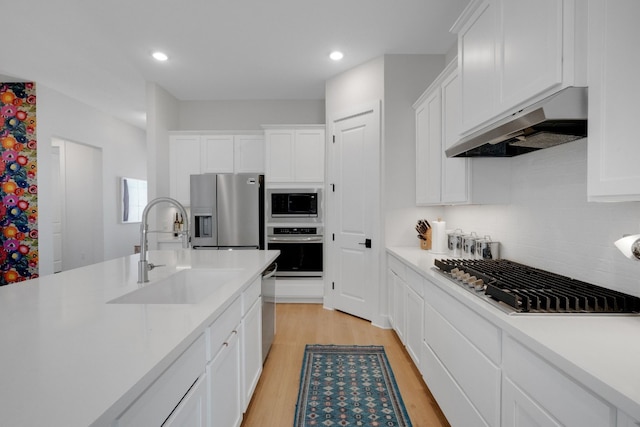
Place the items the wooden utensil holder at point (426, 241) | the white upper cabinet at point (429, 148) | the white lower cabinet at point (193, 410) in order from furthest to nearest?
the wooden utensil holder at point (426, 241) → the white upper cabinet at point (429, 148) → the white lower cabinet at point (193, 410)

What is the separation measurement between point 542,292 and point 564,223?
58 centimetres

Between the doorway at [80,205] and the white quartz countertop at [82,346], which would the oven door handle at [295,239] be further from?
the doorway at [80,205]

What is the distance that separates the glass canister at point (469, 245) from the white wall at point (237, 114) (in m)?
3.07

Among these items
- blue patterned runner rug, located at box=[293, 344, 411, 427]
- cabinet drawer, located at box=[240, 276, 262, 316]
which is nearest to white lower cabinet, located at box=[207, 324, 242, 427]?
cabinet drawer, located at box=[240, 276, 262, 316]

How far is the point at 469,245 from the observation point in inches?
99.4

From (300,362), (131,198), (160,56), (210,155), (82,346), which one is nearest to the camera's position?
(82,346)

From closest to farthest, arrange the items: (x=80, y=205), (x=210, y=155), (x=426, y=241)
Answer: (x=426, y=241)
(x=210, y=155)
(x=80, y=205)

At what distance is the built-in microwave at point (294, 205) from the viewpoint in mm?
4211

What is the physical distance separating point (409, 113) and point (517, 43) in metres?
1.95

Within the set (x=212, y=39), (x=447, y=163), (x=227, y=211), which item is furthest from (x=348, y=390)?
(x=212, y=39)

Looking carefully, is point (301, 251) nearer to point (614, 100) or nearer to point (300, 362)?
point (300, 362)

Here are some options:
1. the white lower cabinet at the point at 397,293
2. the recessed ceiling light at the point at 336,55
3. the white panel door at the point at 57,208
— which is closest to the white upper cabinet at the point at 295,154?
the recessed ceiling light at the point at 336,55

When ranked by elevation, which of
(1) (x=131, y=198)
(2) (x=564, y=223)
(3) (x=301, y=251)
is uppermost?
(1) (x=131, y=198)

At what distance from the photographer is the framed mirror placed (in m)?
6.35
